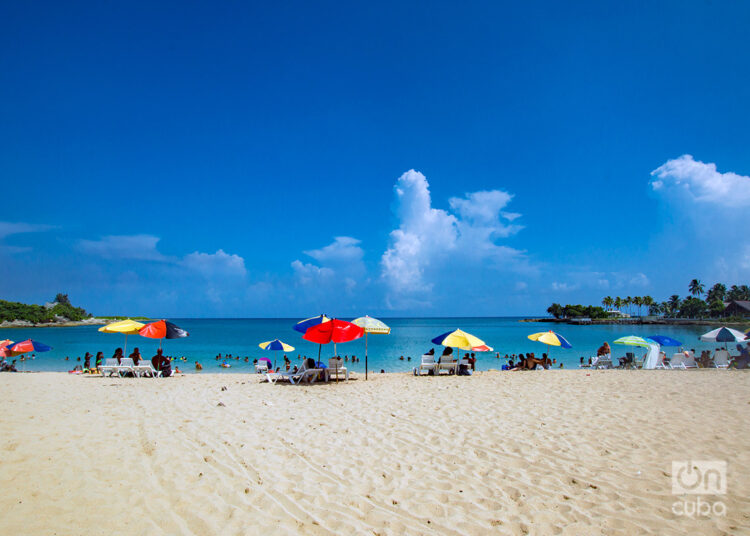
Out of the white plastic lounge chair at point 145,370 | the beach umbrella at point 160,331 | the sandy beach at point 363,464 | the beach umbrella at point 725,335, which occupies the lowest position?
the white plastic lounge chair at point 145,370

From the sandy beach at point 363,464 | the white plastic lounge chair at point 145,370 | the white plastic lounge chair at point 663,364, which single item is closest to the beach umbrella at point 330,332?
the sandy beach at point 363,464

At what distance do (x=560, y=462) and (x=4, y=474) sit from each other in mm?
7292

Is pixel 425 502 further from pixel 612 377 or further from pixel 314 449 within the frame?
pixel 612 377

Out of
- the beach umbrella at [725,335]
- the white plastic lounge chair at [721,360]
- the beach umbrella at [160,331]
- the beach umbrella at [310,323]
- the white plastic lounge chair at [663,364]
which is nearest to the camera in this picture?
the beach umbrella at [310,323]

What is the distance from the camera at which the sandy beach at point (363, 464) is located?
159 inches

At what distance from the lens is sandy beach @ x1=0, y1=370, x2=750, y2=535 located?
159 inches

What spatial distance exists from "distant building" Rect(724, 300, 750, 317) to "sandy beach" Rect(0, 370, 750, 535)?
396 ft

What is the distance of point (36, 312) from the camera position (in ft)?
399

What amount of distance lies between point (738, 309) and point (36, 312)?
20237 cm

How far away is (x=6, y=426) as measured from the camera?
682 centimetres

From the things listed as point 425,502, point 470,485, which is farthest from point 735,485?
point 425,502

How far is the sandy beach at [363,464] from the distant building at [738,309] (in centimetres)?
12056

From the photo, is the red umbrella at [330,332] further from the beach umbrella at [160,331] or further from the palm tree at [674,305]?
the palm tree at [674,305]

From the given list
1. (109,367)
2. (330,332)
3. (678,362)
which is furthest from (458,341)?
(109,367)
